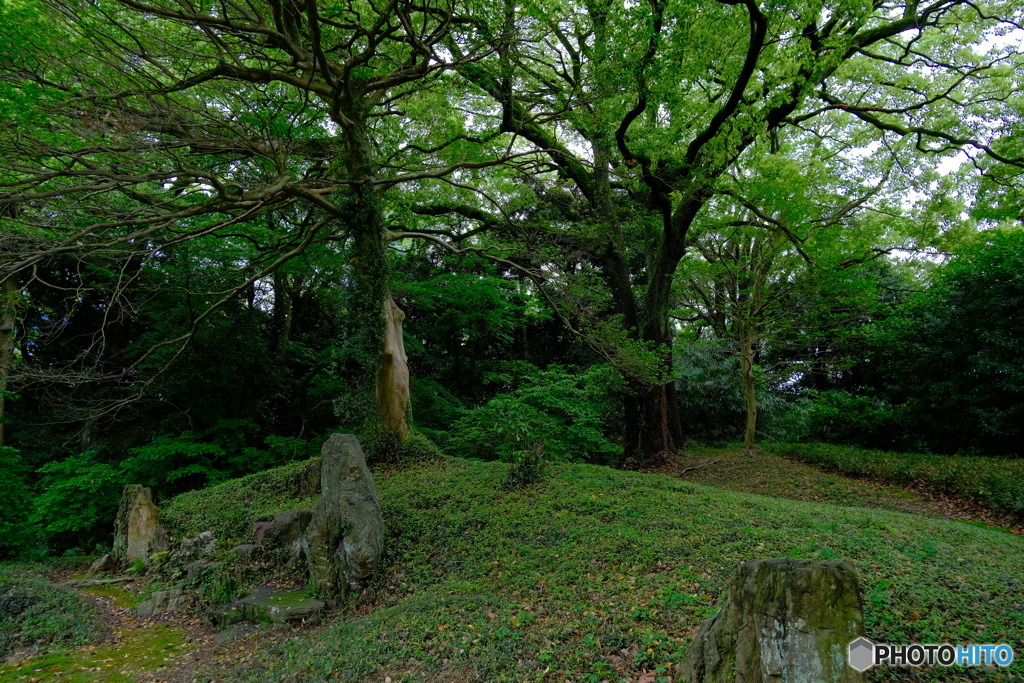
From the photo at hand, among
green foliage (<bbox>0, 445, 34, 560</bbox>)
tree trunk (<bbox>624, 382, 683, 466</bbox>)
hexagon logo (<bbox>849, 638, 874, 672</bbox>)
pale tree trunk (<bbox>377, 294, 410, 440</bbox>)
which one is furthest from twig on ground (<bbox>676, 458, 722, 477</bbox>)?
green foliage (<bbox>0, 445, 34, 560</bbox>)

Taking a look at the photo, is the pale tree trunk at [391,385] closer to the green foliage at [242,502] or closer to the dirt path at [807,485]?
the green foliage at [242,502]

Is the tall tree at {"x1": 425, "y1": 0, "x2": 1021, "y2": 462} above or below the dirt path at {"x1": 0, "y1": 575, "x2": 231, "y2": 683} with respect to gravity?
above

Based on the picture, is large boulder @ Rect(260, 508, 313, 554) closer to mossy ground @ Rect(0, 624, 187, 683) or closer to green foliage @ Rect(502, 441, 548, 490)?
mossy ground @ Rect(0, 624, 187, 683)

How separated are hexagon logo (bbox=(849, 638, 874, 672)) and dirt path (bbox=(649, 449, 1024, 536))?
694 cm

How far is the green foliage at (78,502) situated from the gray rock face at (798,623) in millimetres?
11766

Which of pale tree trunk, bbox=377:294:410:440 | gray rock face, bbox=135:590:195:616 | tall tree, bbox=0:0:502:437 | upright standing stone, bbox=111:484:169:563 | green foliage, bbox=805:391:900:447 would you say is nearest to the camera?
tall tree, bbox=0:0:502:437

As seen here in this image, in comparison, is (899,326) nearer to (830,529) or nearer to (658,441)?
(658,441)

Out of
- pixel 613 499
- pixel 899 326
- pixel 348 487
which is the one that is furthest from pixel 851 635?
pixel 899 326

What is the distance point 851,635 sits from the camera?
2.75 meters

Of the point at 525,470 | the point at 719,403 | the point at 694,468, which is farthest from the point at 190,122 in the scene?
the point at 719,403

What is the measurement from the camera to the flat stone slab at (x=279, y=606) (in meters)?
5.72

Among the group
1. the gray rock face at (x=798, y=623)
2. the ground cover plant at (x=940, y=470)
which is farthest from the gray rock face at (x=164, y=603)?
the ground cover plant at (x=940, y=470)

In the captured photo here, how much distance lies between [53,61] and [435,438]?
907 centimetres

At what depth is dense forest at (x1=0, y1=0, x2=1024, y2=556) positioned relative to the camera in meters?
7.13
